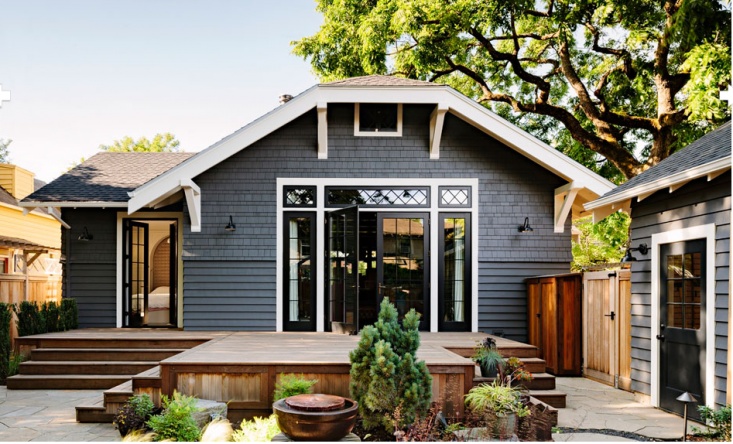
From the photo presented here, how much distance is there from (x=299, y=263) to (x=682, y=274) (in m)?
4.90

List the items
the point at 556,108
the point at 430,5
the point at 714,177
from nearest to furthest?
the point at 714,177 < the point at 430,5 < the point at 556,108

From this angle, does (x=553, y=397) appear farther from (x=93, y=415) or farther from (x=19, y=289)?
(x=19, y=289)

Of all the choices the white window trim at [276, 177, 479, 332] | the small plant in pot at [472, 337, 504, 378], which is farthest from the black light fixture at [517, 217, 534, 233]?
the small plant in pot at [472, 337, 504, 378]

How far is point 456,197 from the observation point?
7891 millimetres

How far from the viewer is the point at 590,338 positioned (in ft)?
22.9

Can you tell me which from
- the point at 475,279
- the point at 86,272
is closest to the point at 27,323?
the point at 86,272

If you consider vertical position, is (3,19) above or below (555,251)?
above

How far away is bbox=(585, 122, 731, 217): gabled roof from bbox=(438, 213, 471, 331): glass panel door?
1968 millimetres

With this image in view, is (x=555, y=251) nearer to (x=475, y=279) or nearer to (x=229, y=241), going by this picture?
(x=475, y=279)

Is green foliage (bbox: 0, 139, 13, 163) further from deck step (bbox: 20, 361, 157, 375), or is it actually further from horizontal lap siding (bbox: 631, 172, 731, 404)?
horizontal lap siding (bbox: 631, 172, 731, 404)

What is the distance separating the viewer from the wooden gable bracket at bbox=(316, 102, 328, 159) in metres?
7.41

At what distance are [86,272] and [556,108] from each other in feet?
34.8

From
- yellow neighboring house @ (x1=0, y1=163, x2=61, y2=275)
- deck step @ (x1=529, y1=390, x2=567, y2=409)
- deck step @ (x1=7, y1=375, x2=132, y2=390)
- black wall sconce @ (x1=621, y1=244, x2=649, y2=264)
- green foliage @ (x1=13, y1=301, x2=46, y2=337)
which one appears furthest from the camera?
yellow neighboring house @ (x1=0, y1=163, x2=61, y2=275)

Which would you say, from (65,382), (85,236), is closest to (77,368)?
(65,382)
